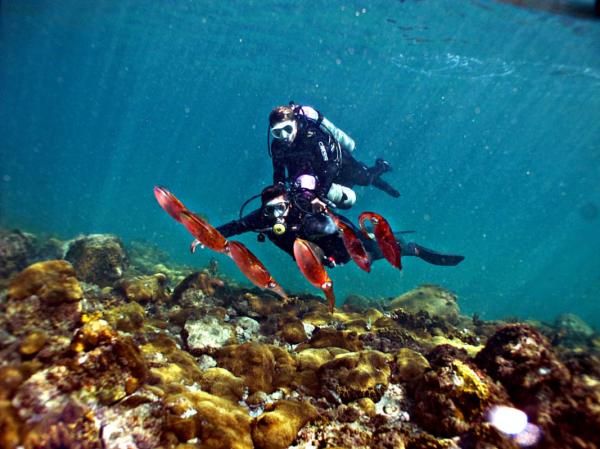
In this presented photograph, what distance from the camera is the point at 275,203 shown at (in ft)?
16.9

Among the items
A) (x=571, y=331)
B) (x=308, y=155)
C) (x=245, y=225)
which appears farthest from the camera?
(x=571, y=331)

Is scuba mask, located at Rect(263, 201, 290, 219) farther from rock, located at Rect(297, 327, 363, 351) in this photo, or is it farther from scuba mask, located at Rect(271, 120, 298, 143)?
scuba mask, located at Rect(271, 120, 298, 143)

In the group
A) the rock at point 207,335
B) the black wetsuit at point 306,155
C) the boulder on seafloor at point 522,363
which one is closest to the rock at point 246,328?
the rock at point 207,335

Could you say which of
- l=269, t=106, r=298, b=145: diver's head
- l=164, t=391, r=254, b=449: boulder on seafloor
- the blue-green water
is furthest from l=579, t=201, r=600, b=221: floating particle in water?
l=164, t=391, r=254, b=449: boulder on seafloor

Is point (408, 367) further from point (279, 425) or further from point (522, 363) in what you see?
point (279, 425)

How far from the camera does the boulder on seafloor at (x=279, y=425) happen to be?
2.57m

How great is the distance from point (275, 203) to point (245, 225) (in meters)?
1.35

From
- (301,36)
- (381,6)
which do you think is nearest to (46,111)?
(301,36)

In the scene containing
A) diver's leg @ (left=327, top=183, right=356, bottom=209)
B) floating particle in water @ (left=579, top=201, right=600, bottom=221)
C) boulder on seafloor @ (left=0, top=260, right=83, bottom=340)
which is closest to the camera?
boulder on seafloor @ (left=0, top=260, right=83, bottom=340)

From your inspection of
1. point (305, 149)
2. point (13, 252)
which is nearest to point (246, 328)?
point (305, 149)

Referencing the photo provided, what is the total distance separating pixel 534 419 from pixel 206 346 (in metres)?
3.41

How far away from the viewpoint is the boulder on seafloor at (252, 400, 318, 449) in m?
2.57

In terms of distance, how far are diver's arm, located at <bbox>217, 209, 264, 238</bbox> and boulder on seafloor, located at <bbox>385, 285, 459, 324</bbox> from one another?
4.71 metres

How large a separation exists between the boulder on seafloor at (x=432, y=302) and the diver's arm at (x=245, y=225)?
4.71 m
